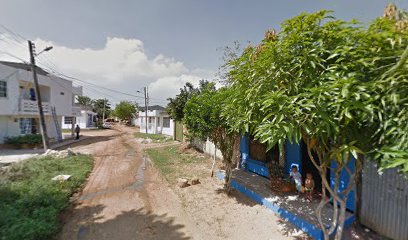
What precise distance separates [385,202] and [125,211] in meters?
6.18

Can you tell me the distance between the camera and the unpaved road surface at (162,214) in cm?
441

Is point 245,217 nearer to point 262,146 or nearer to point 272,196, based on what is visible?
point 272,196

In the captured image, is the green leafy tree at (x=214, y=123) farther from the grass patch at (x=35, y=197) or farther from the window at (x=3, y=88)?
the window at (x=3, y=88)

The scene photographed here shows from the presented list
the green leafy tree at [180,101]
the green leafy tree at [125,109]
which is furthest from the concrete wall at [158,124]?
the green leafy tree at [125,109]

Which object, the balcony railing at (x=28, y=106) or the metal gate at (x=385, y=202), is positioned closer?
the metal gate at (x=385, y=202)

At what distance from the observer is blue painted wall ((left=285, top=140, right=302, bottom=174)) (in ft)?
20.5

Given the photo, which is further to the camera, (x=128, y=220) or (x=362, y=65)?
(x=128, y=220)

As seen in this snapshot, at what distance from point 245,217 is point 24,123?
65.3 ft

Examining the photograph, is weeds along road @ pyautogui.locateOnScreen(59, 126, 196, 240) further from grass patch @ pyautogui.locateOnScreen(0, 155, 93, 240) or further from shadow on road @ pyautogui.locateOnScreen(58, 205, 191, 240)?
grass patch @ pyautogui.locateOnScreen(0, 155, 93, 240)

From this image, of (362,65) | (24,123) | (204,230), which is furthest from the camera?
(24,123)

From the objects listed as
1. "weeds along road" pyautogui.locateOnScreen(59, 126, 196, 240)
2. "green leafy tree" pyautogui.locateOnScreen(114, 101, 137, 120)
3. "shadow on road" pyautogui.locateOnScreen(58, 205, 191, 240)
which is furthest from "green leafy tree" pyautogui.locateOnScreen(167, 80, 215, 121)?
"green leafy tree" pyautogui.locateOnScreen(114, 101, 137, 120)

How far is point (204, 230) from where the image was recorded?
4.54m

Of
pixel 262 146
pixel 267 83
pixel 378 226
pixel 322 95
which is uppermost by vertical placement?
pixel 267 83

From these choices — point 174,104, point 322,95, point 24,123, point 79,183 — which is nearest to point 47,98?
point 24,123
